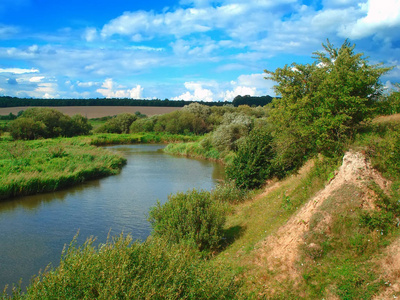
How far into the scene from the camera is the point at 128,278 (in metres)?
4.95

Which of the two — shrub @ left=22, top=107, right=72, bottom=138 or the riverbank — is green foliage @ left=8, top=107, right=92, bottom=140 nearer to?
shrub @ left=22, top=107, right=72, bottom=138

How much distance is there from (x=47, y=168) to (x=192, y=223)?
1903 centimetres

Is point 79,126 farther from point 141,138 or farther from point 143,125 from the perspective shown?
point 143,125

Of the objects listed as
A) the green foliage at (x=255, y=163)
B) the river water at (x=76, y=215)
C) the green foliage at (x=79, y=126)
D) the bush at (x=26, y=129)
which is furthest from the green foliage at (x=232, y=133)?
the green foliage at (x=79, y=126)

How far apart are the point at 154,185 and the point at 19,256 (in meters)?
13.4

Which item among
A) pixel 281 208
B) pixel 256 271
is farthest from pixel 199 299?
pixel 281 208

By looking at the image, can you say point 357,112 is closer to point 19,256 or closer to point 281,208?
point 281,208

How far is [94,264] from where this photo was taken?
16.9 feet

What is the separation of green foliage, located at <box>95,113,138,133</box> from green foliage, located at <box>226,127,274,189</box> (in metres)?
59.1

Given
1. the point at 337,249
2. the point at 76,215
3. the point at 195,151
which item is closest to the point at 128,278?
the point at 337,249

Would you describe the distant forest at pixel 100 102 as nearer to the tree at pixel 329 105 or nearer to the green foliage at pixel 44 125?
the green foliage at pixel 44 125

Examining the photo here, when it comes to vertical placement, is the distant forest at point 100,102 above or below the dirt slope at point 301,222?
above

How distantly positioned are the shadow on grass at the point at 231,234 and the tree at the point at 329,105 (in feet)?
13.2

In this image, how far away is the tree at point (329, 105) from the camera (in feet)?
36.8
